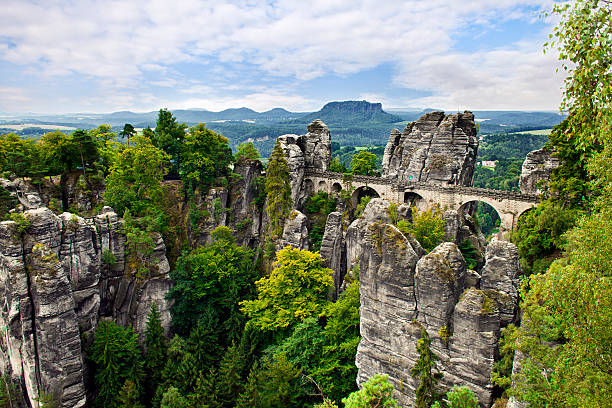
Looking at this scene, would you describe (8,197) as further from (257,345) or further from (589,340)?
(589,340)

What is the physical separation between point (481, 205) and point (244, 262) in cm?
9240

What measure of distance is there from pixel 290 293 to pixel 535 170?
26.6 m

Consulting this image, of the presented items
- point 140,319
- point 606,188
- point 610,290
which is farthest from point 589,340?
point 140,319

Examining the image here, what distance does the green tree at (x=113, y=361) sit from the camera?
81.1ft

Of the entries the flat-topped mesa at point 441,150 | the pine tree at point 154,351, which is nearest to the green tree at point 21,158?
the pine tree at point 154,351

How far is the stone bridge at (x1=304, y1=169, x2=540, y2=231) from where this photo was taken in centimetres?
3544

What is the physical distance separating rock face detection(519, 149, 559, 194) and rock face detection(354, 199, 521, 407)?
21768 millimetres

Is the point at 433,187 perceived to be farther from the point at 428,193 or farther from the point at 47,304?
the point at 47,304

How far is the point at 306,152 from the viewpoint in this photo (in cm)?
4716

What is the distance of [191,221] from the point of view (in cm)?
3688

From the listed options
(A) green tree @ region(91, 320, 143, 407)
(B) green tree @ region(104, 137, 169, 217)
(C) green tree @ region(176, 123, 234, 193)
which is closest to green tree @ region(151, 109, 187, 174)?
(C) green tree @ region(176, 123, 234, 193)

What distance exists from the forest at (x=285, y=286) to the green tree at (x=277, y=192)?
0.15 m

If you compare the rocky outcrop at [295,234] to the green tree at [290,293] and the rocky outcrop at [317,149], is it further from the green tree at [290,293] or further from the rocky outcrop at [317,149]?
the rocky outcrop at [317,149]

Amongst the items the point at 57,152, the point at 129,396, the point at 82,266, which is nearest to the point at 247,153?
the point at 57,152
